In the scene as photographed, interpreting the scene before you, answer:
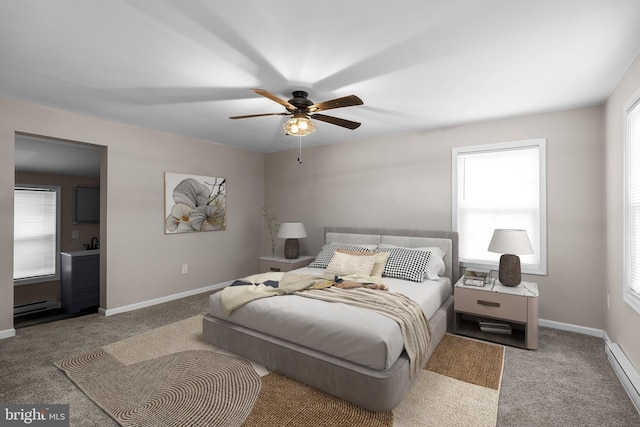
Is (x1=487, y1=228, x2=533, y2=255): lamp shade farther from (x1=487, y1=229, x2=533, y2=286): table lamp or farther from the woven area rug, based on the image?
the woven area rug

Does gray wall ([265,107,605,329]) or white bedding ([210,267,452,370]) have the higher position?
gray wall ([265,107,605,329])

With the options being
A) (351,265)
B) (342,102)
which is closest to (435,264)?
(351,265)

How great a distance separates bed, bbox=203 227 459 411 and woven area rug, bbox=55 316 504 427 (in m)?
0.10

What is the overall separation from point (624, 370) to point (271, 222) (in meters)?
4.84

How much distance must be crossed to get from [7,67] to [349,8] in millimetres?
2719

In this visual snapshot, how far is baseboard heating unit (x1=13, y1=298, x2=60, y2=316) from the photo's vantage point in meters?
5.35

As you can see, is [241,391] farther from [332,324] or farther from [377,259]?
[377,259]

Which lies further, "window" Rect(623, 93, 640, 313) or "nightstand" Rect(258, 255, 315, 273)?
"nightstand" Rect(258, 255, 315, 273)

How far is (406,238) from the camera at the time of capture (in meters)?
4.18

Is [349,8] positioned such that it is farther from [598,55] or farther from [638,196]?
[638,196]

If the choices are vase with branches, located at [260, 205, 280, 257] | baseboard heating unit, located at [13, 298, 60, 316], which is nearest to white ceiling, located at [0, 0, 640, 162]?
vase with branches, located at [260, 205, 280, 257]

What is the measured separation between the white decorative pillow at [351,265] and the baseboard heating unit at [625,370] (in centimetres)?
218

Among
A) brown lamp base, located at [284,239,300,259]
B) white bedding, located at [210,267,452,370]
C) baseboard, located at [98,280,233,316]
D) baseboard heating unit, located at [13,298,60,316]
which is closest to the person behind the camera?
white bedding, located at [210,267,452,370]

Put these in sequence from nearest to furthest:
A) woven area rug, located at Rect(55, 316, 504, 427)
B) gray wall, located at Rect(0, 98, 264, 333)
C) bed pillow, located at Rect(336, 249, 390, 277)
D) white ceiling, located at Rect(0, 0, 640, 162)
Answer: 1. white ceiling, located at Rect(0, 0, 640, 162)
2. woven area rug, located at Rect(55, 316, 504, 427)
3. gray wall, located at Rect(0, 98, 264, 333)
4. bed pillow, located at Rect(336, 249, 390, 277)
